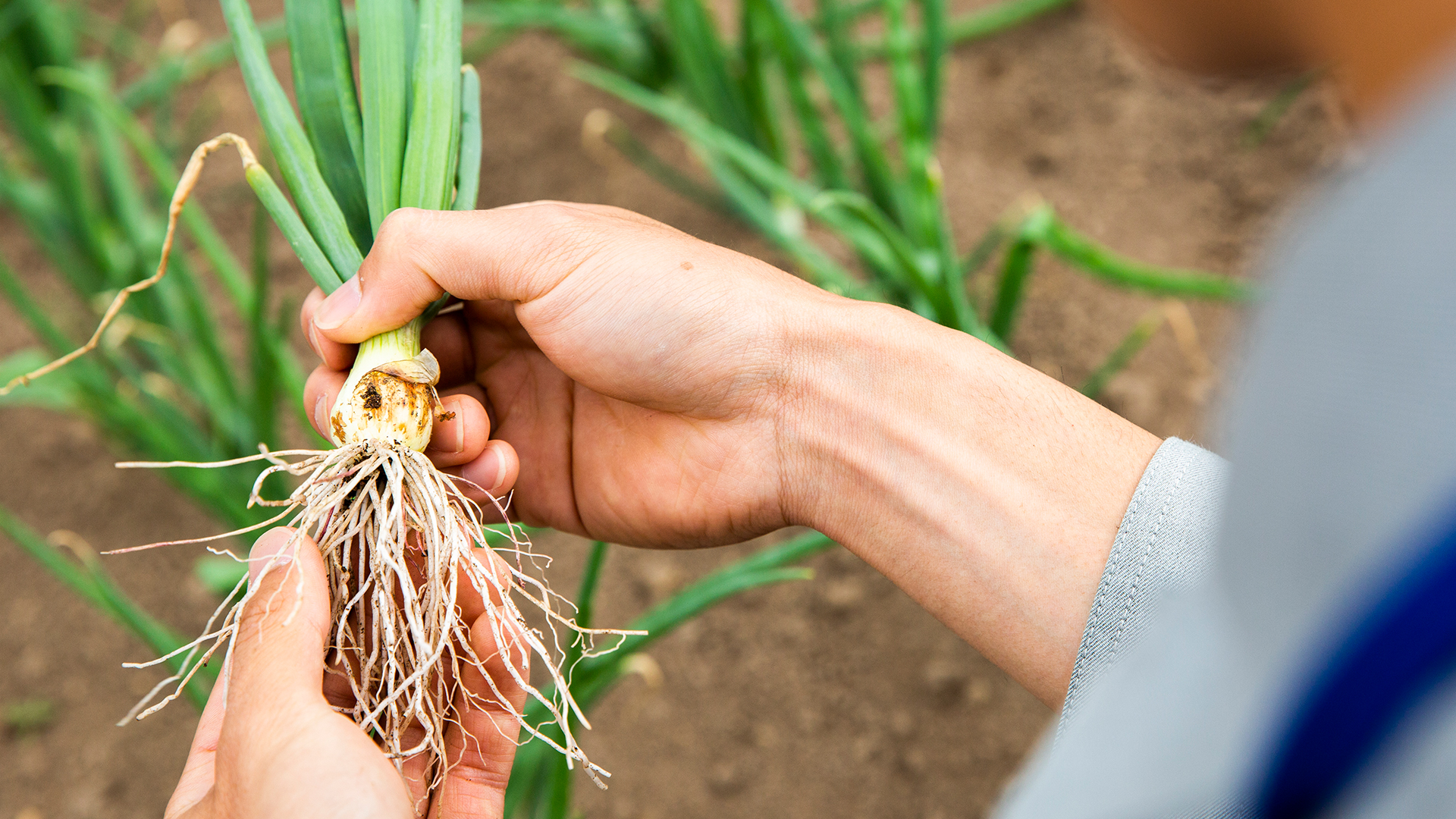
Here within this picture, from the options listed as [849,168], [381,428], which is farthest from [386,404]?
[849,168]

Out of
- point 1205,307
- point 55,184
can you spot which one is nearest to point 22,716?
point 55,184

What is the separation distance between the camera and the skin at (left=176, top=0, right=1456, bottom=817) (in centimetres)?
83

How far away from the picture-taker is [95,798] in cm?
136

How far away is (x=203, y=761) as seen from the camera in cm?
77

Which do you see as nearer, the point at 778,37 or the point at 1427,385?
the point at 1427,385

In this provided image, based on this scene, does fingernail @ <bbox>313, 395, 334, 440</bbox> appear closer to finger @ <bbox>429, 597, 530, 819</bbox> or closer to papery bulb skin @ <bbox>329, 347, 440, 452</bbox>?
papery bulb skin @ <bbox>329, 347, 440, 452</bbox>

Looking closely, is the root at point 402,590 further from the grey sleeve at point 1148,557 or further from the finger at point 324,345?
the grey sleeve at point 1148,557

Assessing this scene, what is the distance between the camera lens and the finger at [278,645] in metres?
0.66

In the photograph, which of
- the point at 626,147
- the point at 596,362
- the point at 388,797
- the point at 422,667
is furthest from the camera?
the point at 626,147

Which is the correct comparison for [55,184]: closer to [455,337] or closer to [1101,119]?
[455,337]

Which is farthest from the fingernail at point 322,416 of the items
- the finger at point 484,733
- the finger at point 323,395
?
the finger at point 484,733

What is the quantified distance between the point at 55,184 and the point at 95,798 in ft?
3.25

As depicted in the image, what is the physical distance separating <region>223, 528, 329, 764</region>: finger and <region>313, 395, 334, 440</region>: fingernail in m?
0.19

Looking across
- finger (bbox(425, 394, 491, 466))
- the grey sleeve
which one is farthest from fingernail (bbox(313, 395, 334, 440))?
the grey sleeve
